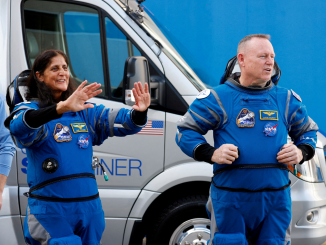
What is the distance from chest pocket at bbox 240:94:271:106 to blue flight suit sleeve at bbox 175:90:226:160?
13 centimetres

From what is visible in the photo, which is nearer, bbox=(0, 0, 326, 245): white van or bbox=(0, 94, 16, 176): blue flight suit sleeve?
bbox=(0, 94, 16, 176): blue flight suit sleeve

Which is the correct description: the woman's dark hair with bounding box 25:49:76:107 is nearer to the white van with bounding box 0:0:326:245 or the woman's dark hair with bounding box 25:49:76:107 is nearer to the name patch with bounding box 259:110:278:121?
the white van with bounding box 0:0:326:245

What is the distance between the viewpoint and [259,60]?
2283 mm

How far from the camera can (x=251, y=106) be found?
2.29 meters

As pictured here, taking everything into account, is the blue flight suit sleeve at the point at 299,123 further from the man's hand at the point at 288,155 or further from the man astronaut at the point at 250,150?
the man's hand at the point at 288,155

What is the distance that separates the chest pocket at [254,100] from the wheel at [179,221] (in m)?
1.39

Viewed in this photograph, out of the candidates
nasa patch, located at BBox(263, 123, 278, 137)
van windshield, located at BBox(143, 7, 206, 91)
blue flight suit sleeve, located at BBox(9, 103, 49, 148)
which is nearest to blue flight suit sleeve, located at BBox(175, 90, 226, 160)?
nasa patch, located at BBox(263, 123, 278, 137)

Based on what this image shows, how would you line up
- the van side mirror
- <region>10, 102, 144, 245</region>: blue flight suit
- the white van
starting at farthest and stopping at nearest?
the white van, the van side mirror, <region>10, 102, 144, 245</region>: blue flight suit

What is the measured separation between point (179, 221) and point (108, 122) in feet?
4.56

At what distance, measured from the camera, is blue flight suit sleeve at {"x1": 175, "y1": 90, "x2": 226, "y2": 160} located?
2.30 metres

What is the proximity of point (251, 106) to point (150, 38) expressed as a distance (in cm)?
137

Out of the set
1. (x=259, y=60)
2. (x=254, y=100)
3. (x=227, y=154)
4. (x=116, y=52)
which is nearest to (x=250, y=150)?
(x=227, y=154)

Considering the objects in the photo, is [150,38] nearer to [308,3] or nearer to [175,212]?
[175,212]

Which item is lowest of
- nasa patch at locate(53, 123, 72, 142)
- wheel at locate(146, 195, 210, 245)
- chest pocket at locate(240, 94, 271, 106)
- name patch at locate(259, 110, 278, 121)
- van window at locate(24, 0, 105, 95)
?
wheel at locate(146, 195, 210, 245)
